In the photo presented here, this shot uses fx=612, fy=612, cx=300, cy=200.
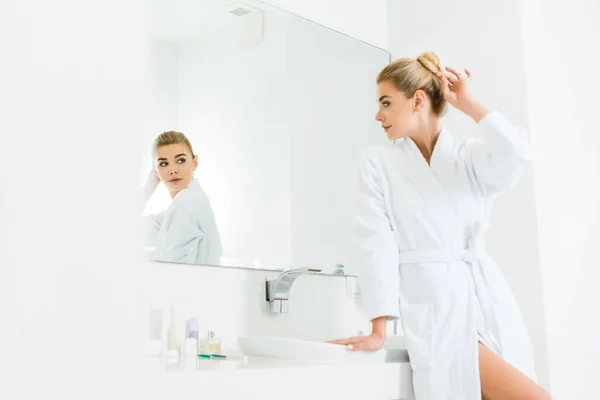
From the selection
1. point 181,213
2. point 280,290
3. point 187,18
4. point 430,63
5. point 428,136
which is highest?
point 187,18

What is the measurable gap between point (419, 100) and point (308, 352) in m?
0.86

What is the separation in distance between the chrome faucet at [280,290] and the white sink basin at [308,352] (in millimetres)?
207

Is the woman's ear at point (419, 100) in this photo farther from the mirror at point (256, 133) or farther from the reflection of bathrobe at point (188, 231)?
the reflection of bathrobe at point (188, 231)

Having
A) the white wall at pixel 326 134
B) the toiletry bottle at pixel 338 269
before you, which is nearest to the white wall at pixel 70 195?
the white wall at pixel 326 134

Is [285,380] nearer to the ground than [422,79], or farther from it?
nearer to the ground

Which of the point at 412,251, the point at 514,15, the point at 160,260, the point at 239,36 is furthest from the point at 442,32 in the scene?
the point at 160,260

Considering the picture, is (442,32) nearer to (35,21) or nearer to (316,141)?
(316,141)

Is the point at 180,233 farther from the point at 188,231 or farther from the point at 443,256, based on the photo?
the point at 443,256

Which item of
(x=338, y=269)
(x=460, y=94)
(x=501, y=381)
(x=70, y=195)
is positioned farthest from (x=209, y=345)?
(x=70, y=195)

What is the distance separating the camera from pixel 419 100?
1914mm

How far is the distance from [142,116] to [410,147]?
5.47 feet

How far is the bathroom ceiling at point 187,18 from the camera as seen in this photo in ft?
5.99

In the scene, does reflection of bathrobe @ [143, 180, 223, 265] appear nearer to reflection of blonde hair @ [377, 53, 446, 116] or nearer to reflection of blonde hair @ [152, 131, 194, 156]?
reflection of blonde hair @ [152, 131, 194, 156]

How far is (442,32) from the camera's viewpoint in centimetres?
246
